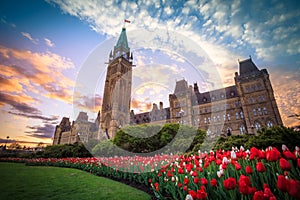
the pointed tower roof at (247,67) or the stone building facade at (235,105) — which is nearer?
the stone building facade at (235,105)

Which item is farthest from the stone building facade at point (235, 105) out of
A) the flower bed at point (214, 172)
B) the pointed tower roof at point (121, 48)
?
the pointed tower roof at point (121, 48)

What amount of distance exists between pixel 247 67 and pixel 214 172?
4215 cm

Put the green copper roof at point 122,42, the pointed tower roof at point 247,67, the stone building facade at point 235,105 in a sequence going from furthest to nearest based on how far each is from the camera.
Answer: the green copper roof at point 122,42 < the pointed tower roof at point 247,67 < the stone building facade at point 235,105

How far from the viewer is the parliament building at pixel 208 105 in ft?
103

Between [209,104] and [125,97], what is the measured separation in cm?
2917

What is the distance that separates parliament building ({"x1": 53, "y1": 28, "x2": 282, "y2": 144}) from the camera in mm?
31438

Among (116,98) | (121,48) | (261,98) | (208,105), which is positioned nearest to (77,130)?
(116,98)

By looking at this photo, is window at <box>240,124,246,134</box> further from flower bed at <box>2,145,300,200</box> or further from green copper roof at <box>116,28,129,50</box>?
green copper roof at <box>116,28,129,50</box>

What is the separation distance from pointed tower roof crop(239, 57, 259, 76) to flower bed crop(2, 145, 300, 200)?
36565mm

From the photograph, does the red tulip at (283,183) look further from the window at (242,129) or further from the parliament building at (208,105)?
the window at (242,129)

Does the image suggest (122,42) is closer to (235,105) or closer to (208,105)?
(208,105)

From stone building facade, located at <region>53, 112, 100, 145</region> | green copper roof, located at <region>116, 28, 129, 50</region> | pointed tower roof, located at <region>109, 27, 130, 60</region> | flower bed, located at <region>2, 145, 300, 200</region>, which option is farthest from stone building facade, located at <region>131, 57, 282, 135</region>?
stone building facade, located at <region>53, 112, 100, 145</region>

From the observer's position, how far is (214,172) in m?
3.08

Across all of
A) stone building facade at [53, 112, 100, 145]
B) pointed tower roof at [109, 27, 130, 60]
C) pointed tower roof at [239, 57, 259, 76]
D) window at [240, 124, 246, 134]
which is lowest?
window at [240, 124, 246, 134]
